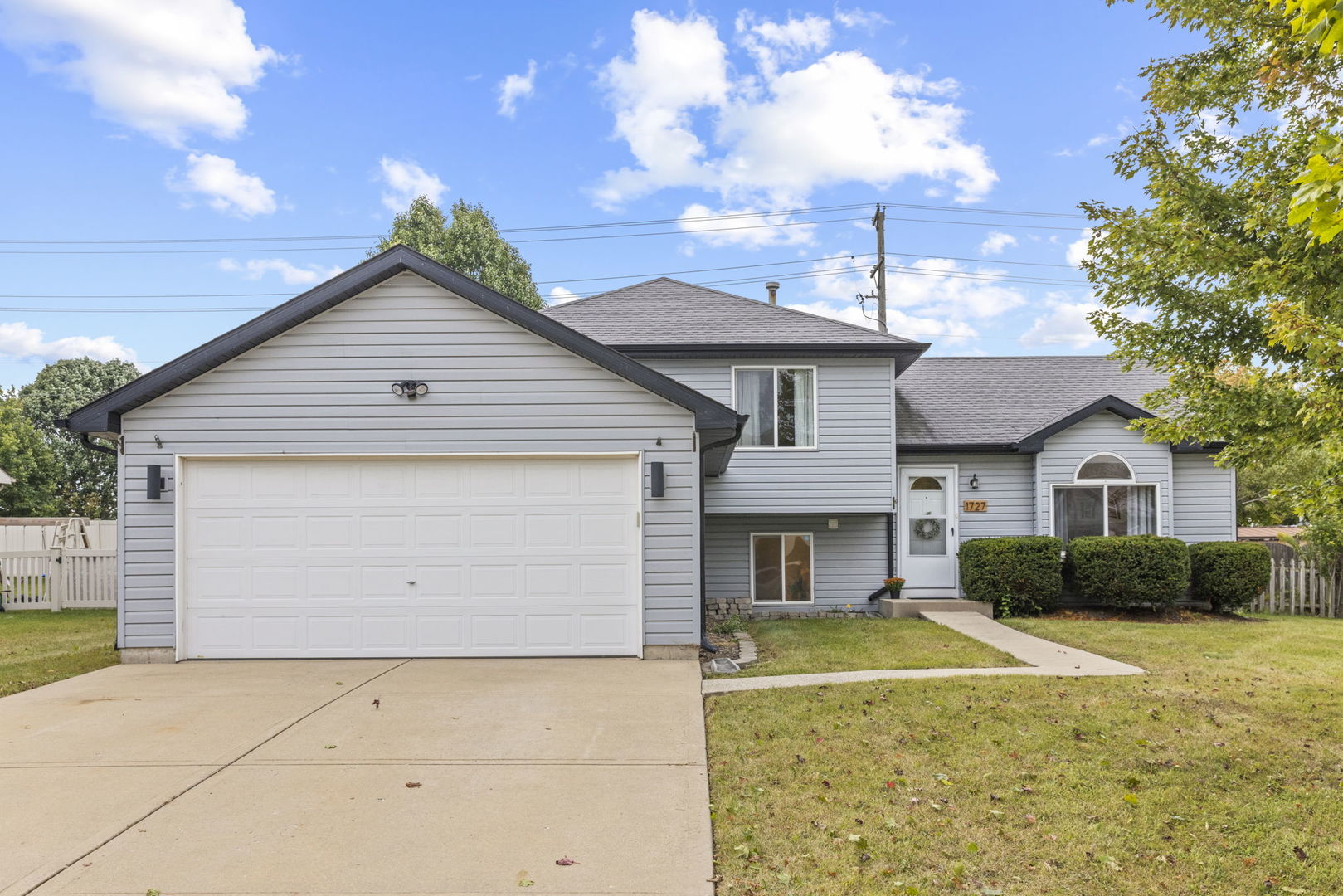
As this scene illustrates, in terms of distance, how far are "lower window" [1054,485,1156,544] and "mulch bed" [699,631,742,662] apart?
20.9ft

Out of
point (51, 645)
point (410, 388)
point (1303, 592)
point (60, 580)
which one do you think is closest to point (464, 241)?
point (60, 580)

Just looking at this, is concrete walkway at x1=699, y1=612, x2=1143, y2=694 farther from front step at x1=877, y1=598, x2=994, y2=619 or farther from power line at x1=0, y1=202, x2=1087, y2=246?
power line at x1=0, y1=202, x2=1087, y2=246

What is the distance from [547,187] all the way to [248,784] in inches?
1030

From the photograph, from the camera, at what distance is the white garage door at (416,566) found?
8625 mm

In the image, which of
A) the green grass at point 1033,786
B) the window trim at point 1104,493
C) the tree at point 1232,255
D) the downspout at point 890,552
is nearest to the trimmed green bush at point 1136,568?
the window trim at point 1104,493

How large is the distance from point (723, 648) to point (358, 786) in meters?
5.49

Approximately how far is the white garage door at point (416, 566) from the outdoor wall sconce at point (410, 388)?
77 cm

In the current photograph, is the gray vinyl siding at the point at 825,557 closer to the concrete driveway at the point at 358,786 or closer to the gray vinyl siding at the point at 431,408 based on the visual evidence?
the gray vinyl siding at the point at 431,408

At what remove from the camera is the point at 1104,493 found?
43.9 feet

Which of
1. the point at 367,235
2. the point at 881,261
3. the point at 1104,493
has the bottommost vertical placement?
the point at 1104,493

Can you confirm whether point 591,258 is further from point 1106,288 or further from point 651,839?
point 651,839

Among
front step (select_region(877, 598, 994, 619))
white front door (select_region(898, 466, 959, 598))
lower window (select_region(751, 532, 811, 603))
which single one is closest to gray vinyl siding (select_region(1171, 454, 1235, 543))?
white front door (select_region(898, 466, 959, 598))

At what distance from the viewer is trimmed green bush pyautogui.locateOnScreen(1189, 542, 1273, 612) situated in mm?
12586

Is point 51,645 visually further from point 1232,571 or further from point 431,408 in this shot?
point 1232,571
